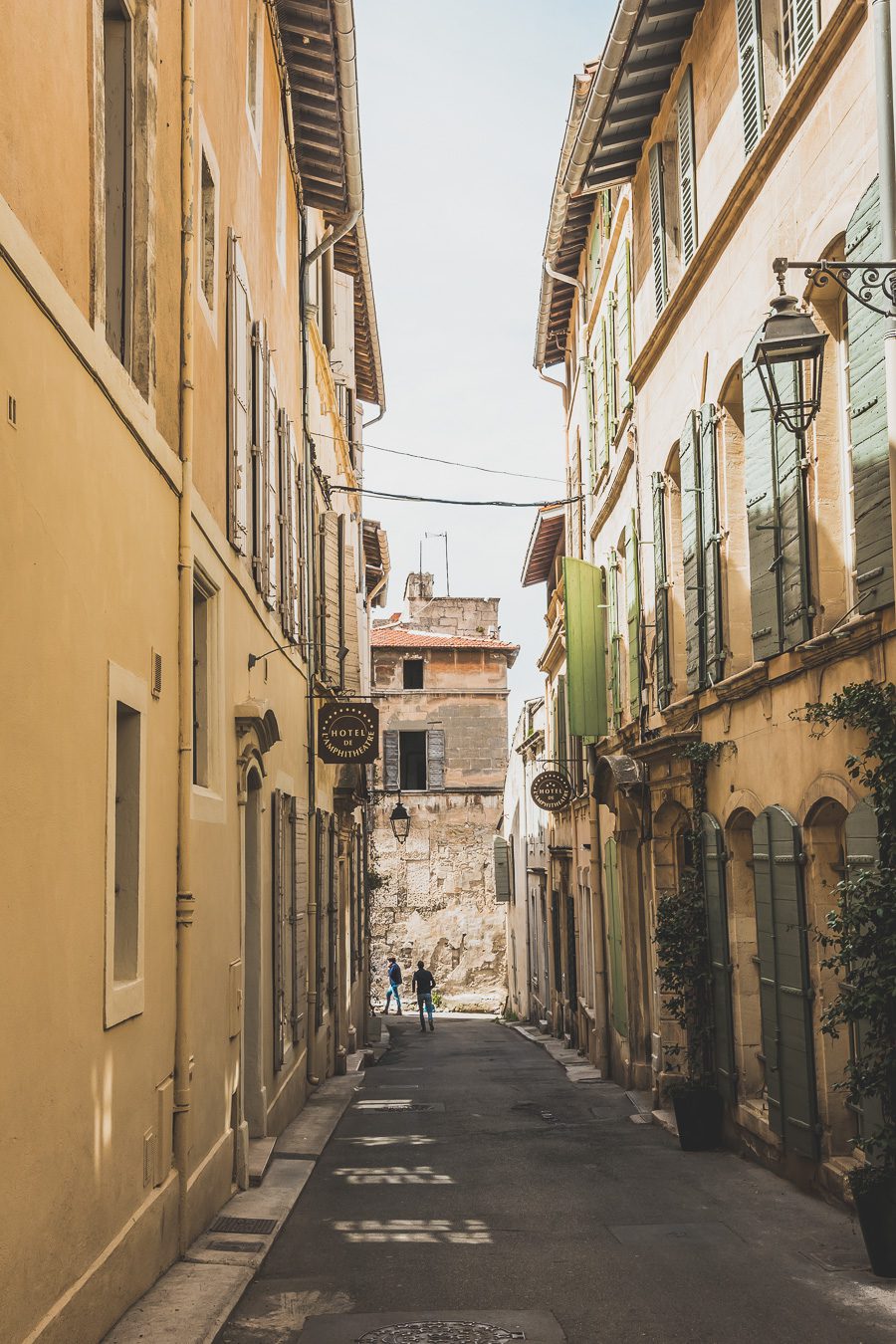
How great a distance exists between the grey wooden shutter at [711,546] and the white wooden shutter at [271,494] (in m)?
3.62

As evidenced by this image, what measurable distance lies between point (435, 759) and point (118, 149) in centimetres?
3703

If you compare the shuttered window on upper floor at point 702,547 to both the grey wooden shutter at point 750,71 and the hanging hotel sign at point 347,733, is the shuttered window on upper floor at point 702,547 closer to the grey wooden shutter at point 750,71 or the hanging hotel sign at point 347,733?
the grey wooden shutter at point 750,71

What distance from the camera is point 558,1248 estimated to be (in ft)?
27.5

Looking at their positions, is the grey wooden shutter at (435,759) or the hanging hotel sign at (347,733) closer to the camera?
the hanging hotel sign at (347,733)

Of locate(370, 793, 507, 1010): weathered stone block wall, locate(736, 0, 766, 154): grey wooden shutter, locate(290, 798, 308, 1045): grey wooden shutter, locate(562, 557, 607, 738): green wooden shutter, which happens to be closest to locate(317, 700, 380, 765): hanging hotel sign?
locate(290, 798, 308, 1045): grey wooden shutter

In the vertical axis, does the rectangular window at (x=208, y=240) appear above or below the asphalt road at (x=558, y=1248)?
above

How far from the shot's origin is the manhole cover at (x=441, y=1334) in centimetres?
648

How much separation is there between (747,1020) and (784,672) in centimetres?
318

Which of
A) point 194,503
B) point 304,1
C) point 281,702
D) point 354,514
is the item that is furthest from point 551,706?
point 194,503

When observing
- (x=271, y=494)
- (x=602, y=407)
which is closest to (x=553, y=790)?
(x=602, y=407)

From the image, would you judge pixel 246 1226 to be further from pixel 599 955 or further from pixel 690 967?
pixel 599 955

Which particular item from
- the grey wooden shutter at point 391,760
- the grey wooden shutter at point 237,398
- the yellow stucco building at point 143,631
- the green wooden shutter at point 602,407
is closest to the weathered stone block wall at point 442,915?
the grey wooden shutter at point 391,760

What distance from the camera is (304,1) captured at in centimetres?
1384

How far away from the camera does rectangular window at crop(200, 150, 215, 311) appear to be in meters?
9.95
